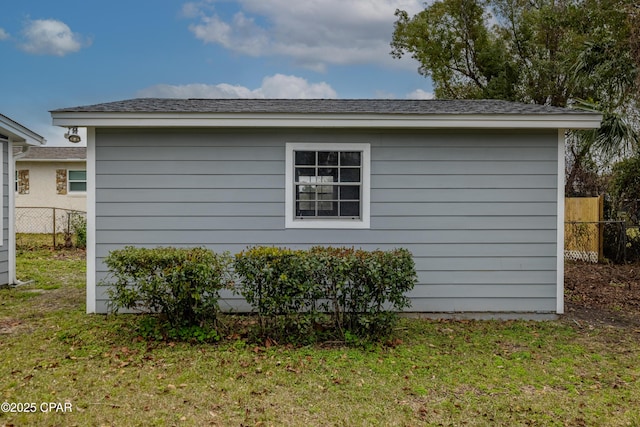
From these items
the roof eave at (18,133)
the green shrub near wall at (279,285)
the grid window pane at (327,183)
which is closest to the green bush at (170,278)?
the green shrub near wall at (279,285)

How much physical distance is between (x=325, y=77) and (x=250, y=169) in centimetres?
1037

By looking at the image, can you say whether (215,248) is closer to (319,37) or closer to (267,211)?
(267,211)

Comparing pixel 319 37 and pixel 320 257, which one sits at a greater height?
pixel 319 37

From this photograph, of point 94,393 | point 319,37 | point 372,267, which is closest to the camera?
point 94,393

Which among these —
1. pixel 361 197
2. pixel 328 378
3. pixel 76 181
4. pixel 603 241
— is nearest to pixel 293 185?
pixel 361 197

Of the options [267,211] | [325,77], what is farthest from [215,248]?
[325,77]

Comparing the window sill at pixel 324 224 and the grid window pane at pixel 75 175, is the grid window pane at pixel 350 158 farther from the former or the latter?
the grid window pane at pixel 75 175

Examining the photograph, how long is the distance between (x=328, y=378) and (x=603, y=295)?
5.48 m

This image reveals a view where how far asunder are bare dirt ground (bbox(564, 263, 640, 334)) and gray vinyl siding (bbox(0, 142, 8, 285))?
8.43 meters

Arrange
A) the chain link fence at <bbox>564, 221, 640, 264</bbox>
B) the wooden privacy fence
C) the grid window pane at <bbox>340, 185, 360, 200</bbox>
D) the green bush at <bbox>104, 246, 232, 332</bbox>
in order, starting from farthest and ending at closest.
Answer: the wooden privacy fence < the chain link fence at <bbox>564, 221, 640, 264</bbox> < the grid window pane at <bbox>340, 185, 360, 200</bbox> < the green bush at <bbox>104, 246, 232, 332</bbox>

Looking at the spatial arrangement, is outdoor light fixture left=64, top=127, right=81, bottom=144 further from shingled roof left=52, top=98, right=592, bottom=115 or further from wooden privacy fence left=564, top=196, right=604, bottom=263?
wooden privacy fence left=564, top=196, right=604, bottom=263

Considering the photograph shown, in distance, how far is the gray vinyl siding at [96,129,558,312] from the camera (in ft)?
18.1

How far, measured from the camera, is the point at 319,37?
14984 millimetres

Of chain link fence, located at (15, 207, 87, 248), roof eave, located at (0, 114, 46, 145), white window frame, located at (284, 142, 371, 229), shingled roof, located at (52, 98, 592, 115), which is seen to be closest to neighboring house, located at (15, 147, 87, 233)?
chain link fence, located at (15, 207, 87, 248)
